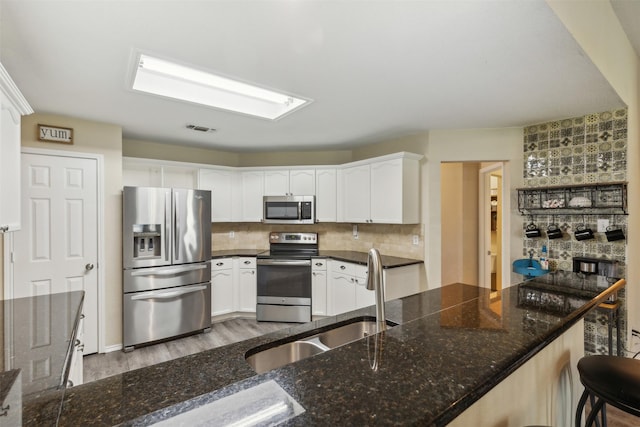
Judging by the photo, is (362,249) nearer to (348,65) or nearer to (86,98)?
(348,65)

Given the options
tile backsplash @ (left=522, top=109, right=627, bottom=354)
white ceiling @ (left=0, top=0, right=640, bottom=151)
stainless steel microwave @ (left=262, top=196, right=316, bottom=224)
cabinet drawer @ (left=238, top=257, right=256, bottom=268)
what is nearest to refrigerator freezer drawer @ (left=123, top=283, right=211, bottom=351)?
cabinet drawer @ (left=238, top=257, right=256, bottom=268)

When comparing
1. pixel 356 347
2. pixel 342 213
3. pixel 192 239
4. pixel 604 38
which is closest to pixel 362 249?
pixel 342 213

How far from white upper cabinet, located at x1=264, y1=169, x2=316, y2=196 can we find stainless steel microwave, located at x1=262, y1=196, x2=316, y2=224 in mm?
115

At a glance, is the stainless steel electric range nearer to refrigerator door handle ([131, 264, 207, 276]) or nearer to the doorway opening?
refrigerator door handle ([131, 264, 207, 276])

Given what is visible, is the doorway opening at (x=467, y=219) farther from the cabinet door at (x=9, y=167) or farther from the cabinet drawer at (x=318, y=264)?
the cabinet door at (x=9, y=167)

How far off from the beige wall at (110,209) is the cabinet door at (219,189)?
1052 mm

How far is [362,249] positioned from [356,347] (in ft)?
11.2

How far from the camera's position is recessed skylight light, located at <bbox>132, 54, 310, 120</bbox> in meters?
2.20

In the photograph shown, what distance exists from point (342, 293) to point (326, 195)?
1.34 m

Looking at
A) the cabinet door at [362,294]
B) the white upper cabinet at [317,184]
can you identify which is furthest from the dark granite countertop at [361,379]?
the white upper cabinet at [317,184]

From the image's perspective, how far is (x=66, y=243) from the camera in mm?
2975

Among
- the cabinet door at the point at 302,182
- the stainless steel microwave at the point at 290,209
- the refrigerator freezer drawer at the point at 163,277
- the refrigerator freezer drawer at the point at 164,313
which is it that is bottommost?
the refrigerator freezer drawer at the point at 164,313

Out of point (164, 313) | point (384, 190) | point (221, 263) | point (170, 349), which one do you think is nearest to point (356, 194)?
point (384, 190)

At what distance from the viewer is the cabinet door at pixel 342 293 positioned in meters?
3.66
